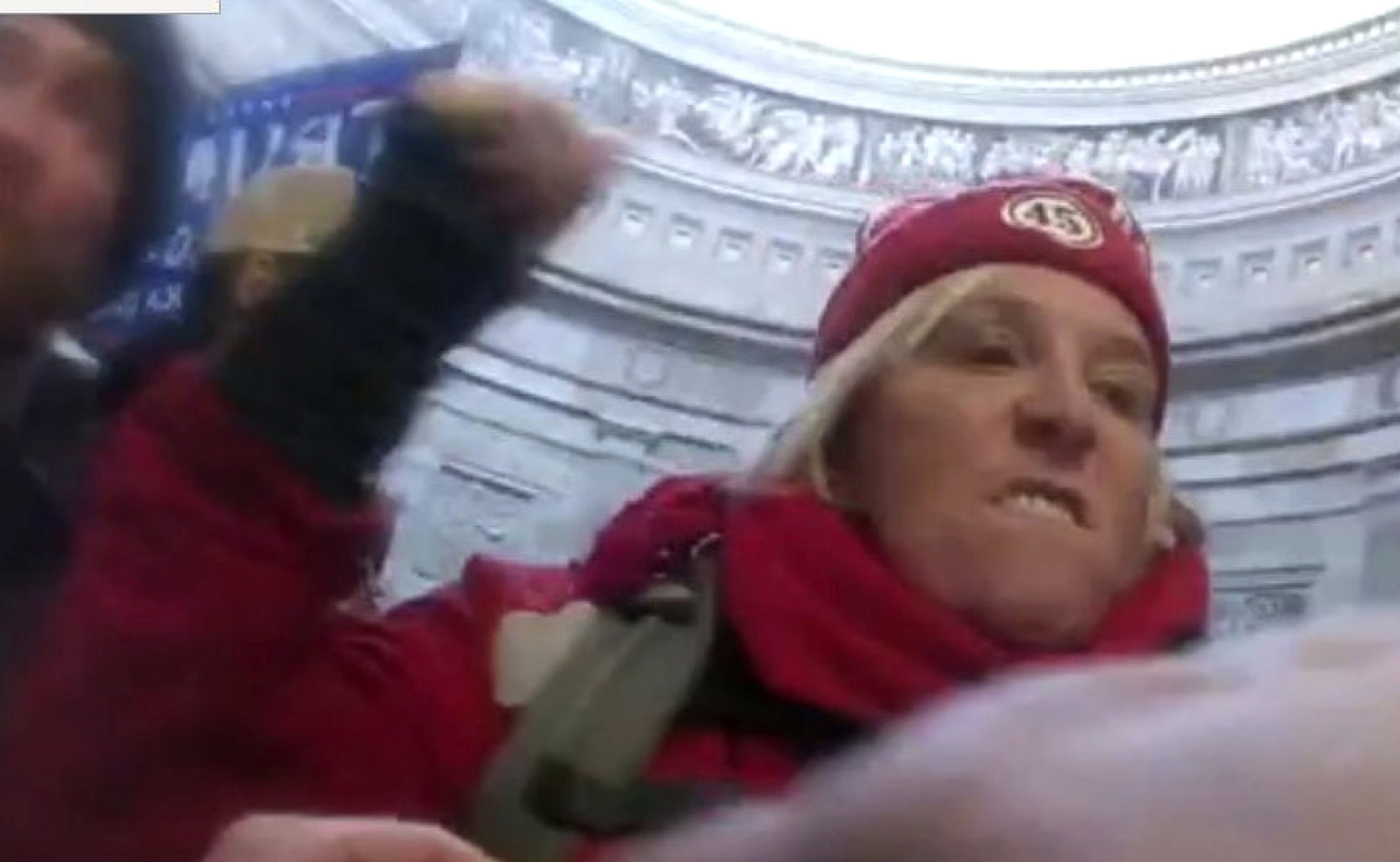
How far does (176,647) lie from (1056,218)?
0.36 metres

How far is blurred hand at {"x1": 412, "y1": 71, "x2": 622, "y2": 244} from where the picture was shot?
1.86 feet

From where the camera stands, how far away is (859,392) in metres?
0.78

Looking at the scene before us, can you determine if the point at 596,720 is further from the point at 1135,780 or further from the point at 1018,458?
the point at 1135,780

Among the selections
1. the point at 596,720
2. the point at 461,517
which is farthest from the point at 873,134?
the point at 596,720

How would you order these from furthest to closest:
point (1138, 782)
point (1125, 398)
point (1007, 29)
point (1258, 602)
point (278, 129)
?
1. point (1007, 29)
2. point (1258, 602)
3. point (278, 129)
4. point (1125, 398)
5. point (1138, 782)

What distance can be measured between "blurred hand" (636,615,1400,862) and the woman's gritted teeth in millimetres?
596

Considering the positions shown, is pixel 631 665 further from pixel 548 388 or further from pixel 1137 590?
pixel 548 388

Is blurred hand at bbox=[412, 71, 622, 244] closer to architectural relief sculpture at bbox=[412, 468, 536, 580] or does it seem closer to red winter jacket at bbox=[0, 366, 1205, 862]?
red winter jacket at bbox=[0, 366, 1205, 862]

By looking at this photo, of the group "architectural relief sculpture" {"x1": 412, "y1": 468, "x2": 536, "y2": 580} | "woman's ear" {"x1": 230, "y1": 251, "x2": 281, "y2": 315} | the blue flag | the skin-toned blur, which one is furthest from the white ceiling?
the skin-toned blur

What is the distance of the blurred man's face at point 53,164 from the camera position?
2.25ft

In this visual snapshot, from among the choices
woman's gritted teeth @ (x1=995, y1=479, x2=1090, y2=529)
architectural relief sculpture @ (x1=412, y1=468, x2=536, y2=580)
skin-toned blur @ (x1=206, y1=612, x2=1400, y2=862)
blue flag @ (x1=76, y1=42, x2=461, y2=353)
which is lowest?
architectural relief sculpture @ (x1=412, y1=468, x2=536, y2=580)

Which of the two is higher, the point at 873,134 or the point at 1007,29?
the point at 1007,29

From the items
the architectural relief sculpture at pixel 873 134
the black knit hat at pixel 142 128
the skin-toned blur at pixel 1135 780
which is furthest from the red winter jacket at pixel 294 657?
the architectural relief sculpture at pixel 873 134

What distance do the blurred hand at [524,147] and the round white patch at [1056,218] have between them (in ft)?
0.86
